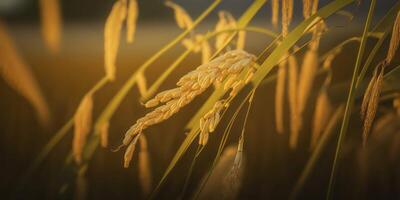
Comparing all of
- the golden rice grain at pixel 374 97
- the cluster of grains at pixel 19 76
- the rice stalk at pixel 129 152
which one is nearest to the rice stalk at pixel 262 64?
the rice stalk at pixel 129 152

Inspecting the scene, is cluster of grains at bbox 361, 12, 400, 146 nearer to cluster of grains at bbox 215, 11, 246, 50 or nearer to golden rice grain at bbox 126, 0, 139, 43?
cluster of grains at bbox 215, 11, 246, 50

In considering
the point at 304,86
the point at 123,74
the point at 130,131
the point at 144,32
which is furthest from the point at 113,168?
the point at 304,86

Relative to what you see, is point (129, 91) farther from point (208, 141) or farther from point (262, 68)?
point (262, 68)

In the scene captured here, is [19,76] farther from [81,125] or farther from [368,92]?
[368,92]

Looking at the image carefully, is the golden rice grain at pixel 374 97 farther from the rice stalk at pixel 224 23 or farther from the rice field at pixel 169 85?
the rice stalk at pixel 224 23

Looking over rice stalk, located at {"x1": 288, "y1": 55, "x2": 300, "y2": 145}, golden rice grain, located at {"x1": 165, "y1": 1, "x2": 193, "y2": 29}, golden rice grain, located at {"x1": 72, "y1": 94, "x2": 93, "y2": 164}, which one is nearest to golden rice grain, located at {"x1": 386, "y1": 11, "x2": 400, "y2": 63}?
rice stalk, located at {"x1": 288, "y1": 55, "x2": 300, "y2": 145}

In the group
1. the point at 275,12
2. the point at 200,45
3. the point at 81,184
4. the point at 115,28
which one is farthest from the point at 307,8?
the point at 81,184
